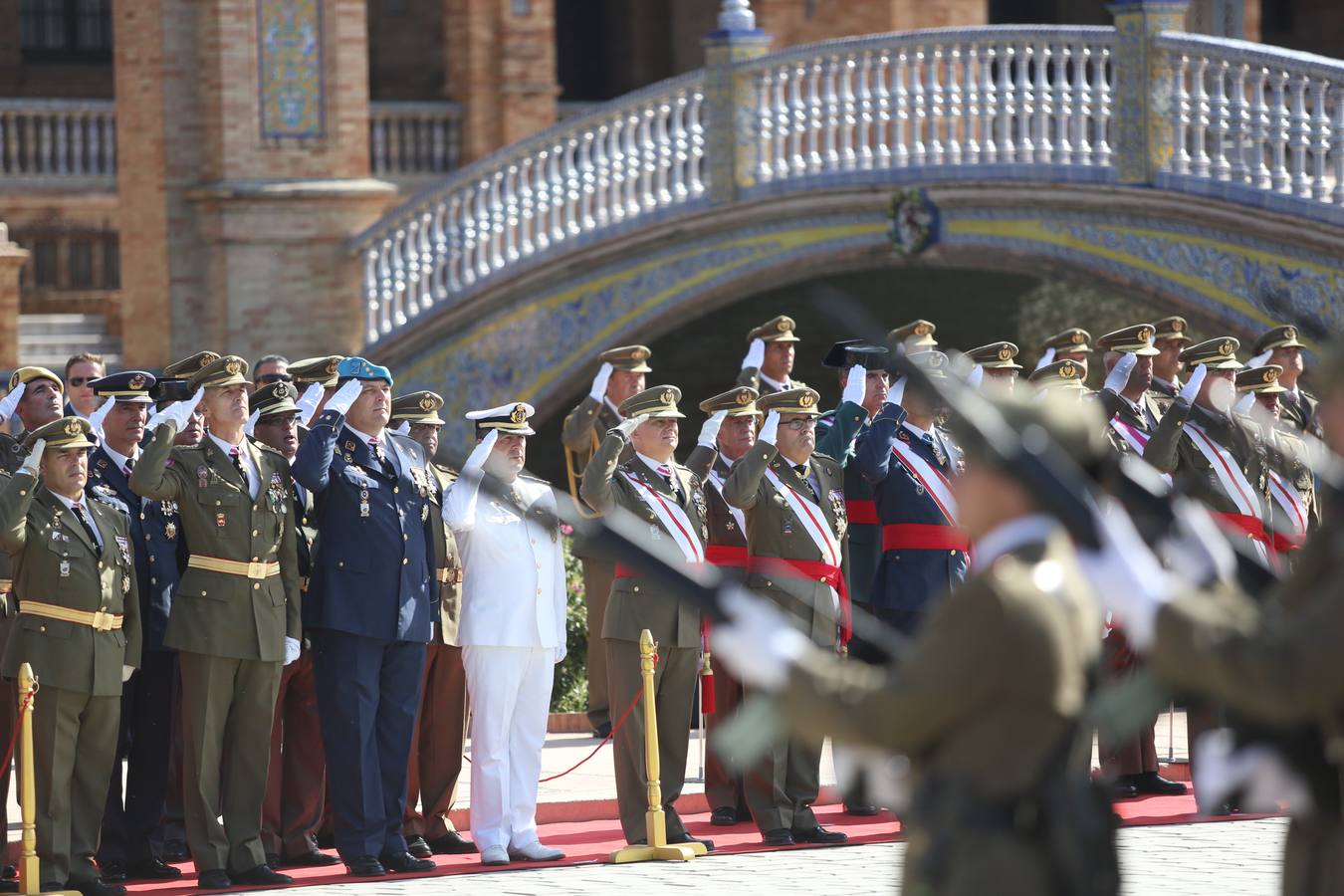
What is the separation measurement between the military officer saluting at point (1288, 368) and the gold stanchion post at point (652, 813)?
375cm

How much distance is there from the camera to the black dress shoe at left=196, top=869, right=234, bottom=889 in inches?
360

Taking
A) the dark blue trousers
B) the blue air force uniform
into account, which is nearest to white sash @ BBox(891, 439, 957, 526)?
the blue air force uniform

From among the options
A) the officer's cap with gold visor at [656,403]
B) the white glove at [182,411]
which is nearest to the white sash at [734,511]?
the officer's cap with gold visor at [656,403]

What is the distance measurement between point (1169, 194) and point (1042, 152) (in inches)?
42.9

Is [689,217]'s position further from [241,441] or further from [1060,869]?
[1060,869]

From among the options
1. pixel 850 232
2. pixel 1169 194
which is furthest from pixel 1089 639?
pixel 850 232

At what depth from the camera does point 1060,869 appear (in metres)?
4.96

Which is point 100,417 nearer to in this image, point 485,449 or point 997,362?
point 485,449

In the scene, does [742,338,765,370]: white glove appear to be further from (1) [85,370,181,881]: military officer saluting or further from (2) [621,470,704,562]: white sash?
(1) [85,370,181,881]: military officer saluting

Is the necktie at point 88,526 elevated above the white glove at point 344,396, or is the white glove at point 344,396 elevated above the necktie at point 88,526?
the white glove at point 344,396

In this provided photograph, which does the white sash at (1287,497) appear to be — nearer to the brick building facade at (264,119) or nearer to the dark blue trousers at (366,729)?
the dark blue trousers at (366,729)

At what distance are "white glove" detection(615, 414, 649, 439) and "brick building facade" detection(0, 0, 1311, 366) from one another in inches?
361

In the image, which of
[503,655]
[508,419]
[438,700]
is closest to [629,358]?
[508,419]

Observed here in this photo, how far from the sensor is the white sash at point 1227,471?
11250mm
